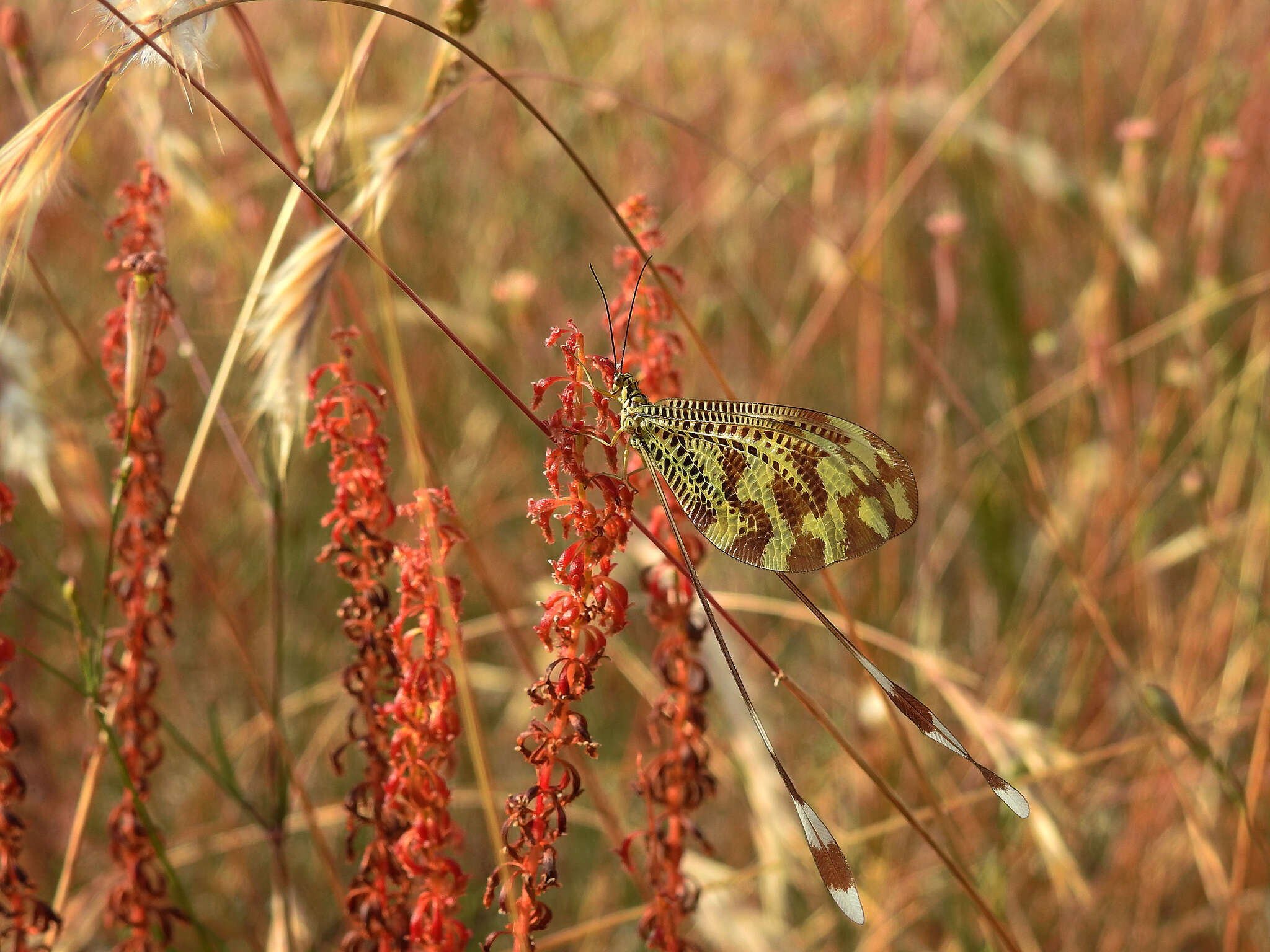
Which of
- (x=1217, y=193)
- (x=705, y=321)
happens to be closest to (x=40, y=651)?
(x=705, y=321)

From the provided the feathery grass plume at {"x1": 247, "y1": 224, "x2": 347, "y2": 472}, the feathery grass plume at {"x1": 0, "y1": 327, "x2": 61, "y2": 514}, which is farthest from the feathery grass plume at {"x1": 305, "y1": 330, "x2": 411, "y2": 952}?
the feathery grass plume at {"x1": 0, "y1": 327, "x2": 61, "y2": 514}

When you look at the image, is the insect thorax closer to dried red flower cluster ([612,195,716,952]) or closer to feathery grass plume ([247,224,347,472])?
dried red flower cluster ([612,195,716,952])

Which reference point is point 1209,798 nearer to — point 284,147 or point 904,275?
point 904,275

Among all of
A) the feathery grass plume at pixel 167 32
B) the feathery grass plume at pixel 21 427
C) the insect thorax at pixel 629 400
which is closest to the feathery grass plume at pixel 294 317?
the feathery grass plume at pixel 167 32

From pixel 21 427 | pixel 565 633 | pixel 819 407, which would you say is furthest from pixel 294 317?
pixel 819 407

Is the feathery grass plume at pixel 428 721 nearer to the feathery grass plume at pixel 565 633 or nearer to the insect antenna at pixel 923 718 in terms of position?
the feathery grass plume at pixel 565 633

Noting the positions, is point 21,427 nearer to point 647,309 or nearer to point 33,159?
point 33,159
